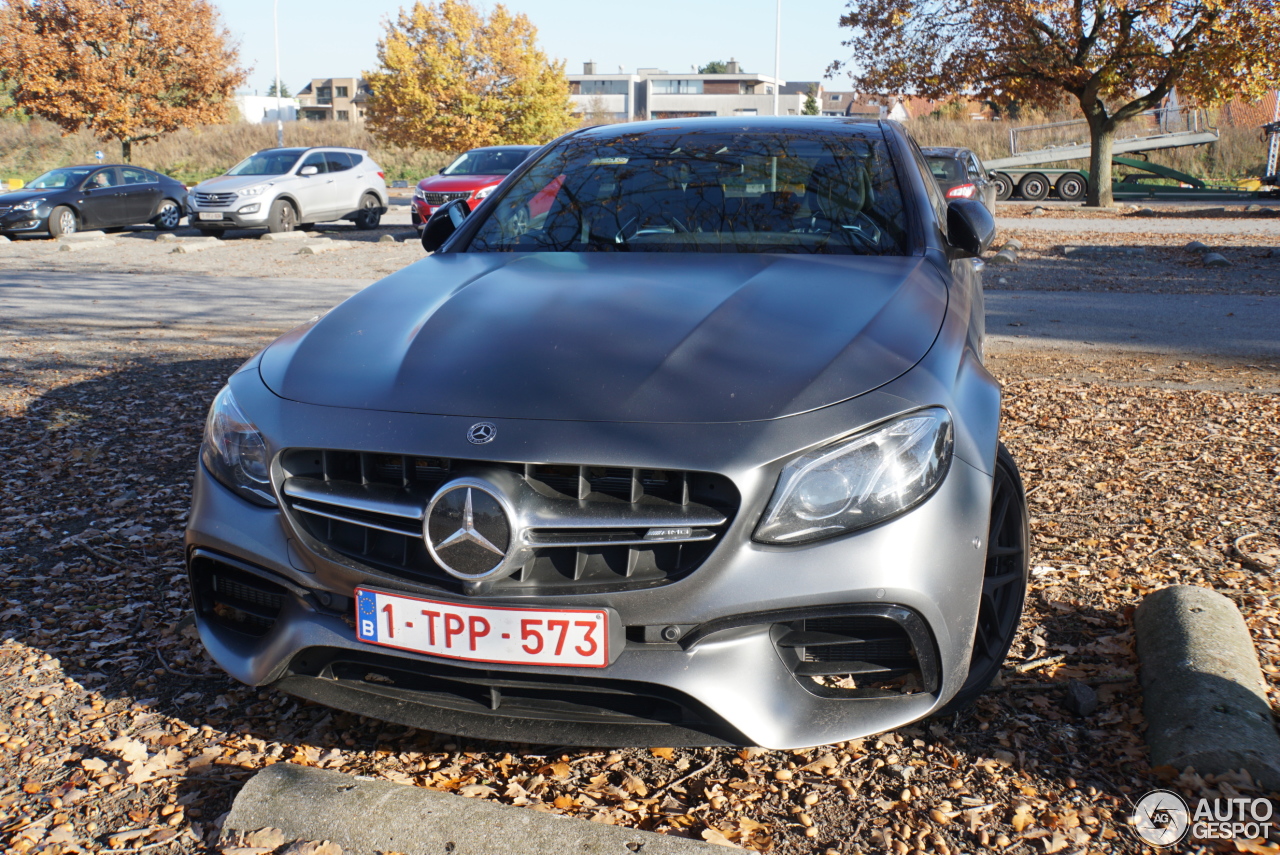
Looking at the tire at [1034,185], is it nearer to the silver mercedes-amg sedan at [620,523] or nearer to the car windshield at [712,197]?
the car windshield at [712,197]

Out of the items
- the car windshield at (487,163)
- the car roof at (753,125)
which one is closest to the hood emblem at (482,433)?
the car roof at (753,125)

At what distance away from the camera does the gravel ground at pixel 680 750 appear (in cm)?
217

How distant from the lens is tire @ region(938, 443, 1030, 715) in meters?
2.41

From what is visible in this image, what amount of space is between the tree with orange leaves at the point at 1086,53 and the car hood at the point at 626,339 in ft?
74.0

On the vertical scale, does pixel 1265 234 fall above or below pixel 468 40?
below

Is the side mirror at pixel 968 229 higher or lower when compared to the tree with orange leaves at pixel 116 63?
lower

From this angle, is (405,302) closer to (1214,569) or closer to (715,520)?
(715,520)

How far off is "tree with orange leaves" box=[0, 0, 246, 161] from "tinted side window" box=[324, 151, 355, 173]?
18.4 m

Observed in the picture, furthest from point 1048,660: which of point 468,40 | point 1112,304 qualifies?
point 468,40

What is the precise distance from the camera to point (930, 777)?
2295mm

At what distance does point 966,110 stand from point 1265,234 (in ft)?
134

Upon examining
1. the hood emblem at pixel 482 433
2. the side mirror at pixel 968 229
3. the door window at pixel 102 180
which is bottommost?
the hood emblem at pixel 482 433

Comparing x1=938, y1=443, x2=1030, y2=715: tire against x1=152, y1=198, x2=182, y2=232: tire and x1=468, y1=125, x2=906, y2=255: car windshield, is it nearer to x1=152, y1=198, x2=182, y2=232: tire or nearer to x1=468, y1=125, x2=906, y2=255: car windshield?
x1=468, y1=125, x2=906, y2=255: car windshield

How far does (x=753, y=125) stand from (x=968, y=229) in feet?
3.49
